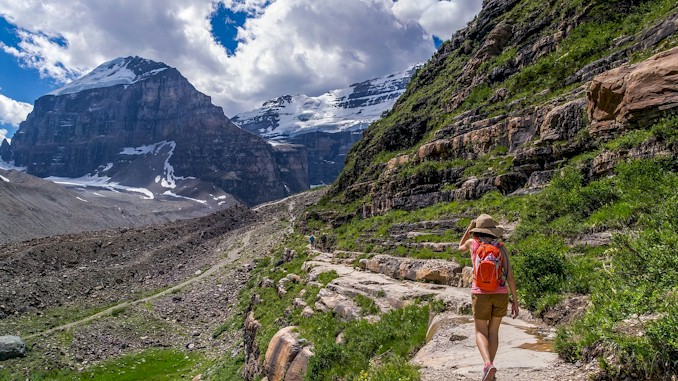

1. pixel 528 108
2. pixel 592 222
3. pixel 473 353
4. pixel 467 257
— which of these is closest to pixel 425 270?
pixel 467 257

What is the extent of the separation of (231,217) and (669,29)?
105 m

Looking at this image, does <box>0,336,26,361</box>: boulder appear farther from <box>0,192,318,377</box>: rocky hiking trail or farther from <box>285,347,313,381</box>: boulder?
<box>285,347,313,381</box>: boulder

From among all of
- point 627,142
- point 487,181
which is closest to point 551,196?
point 627,142

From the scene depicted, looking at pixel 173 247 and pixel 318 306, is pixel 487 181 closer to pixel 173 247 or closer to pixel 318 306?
pixel 318 306

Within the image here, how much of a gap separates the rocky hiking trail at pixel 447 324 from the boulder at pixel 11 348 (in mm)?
29719

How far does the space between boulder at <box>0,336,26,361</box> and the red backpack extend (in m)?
39.9

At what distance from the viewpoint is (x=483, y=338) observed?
6.12 m

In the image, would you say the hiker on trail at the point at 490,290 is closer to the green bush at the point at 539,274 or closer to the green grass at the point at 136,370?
the green bush at the point at 539,274

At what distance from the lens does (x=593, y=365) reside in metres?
5.27

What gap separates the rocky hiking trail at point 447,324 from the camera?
20.1 ft

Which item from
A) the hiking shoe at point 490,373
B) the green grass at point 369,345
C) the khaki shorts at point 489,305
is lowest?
the green grass at point 369,345

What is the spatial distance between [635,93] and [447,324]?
40.9 ft

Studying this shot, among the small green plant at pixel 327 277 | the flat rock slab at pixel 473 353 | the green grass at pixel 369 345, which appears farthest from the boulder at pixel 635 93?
the small green plant at pixel 327 277

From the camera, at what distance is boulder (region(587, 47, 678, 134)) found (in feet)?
45.7
